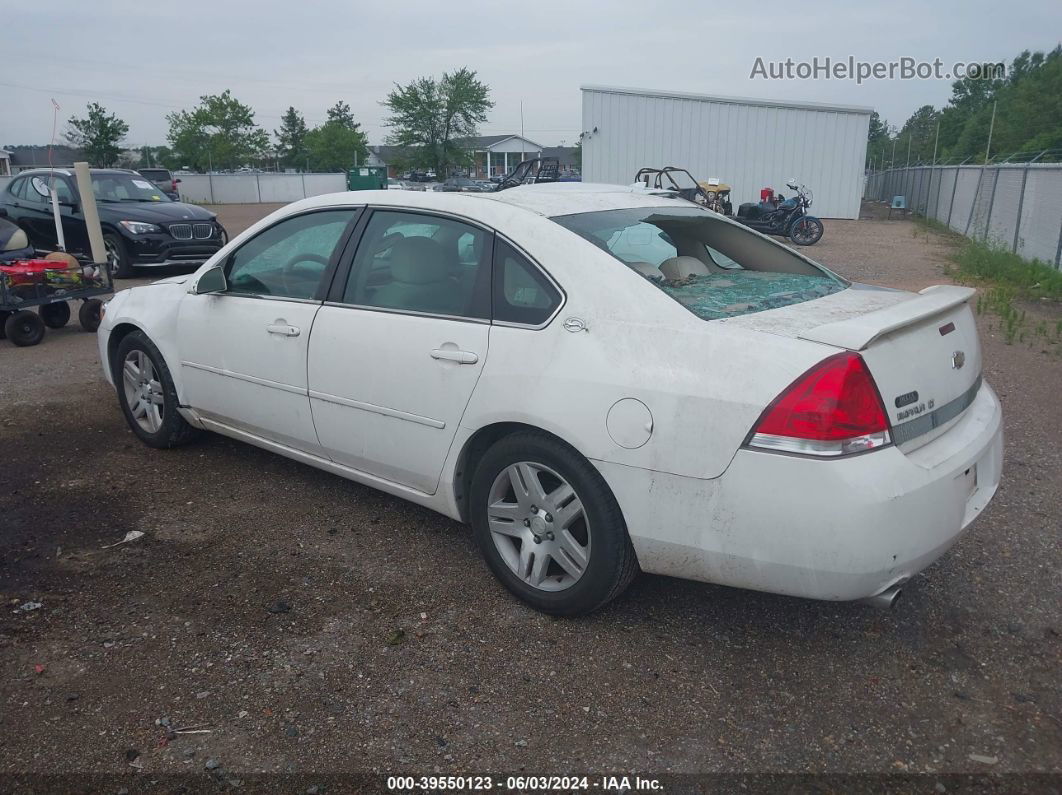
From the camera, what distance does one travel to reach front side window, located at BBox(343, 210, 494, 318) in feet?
11.2

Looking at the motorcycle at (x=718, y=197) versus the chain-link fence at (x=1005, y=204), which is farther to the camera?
the motorcycle at (x=718, y=197)

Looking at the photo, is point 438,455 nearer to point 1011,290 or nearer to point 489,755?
point 489,755

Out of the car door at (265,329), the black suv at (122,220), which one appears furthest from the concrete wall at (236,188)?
the car door at (265,329)

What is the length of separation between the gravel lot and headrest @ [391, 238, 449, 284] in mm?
1227

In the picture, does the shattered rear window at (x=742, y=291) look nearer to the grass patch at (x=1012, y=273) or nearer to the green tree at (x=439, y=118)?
the grass patch at (x=1012, y=273)

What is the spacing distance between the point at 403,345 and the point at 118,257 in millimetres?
10664

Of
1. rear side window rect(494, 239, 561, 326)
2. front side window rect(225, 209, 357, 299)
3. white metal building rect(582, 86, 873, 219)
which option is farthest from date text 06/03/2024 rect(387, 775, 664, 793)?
white metal building rect(582, 86, 873, 219)

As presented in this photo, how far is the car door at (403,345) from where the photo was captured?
11.1 feet

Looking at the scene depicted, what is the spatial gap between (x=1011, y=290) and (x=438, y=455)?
1073 centimetres

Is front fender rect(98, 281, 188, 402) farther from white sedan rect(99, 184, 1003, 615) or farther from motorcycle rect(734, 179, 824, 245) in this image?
motorcycle rect(734, 179, 824, 245)

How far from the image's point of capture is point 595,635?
3.16m

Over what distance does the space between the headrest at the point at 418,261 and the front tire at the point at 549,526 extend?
33.0 inches

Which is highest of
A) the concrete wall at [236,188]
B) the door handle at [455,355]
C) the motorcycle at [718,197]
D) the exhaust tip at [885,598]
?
the door handle at [455,355]

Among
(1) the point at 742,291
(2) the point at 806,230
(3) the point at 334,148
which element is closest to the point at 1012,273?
(2) the point at 806,230
